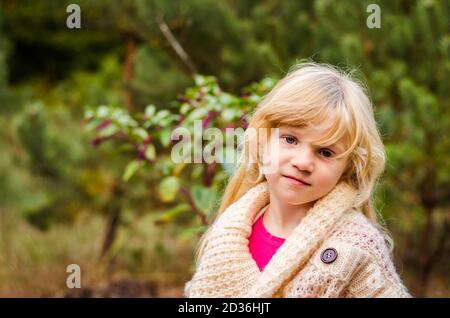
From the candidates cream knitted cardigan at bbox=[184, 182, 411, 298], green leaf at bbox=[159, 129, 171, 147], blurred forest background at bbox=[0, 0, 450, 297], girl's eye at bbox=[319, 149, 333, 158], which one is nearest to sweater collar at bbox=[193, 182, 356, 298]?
cream knitted cardigan at bbox=[184, 182, 411, 298]

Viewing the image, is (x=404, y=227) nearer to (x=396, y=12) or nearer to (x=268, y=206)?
(x=396, y=12)

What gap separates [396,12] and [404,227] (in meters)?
1.84

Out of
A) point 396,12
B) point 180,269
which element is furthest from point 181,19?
point 180,269

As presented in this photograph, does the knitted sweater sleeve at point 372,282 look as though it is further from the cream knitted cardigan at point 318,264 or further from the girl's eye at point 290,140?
the girl's eye at point 290,140

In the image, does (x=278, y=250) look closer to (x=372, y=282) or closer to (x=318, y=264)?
(x=318, y=264)

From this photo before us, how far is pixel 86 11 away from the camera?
553 cm

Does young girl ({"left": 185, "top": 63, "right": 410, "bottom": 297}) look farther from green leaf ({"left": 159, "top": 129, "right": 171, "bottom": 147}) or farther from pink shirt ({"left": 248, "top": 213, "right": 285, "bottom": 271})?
green leaf ({"left": 159, "top": 129, "right": 171, "bottom": 147})

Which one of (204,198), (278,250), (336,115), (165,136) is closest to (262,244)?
A: (278,250)

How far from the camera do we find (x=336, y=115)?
5.01ft

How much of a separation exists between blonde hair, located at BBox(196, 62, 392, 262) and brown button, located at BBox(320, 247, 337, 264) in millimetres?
193

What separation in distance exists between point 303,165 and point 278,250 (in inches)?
8.9

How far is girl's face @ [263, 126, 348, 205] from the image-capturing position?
151 centimetres

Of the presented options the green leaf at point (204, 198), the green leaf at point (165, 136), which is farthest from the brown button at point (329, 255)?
the green leaf at point (165, 136)

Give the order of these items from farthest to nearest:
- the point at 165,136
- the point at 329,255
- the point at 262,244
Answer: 1. the point at 165,136
2. the point at 262,244
3. the point at 329,255
